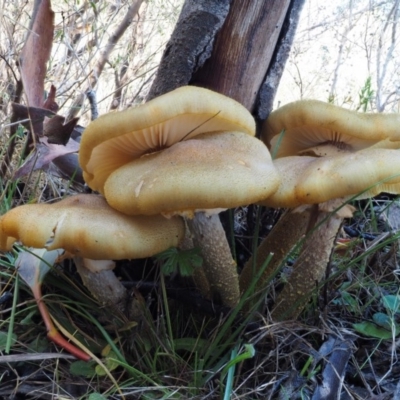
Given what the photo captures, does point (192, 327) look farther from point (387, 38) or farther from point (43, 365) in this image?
point (387, 38)

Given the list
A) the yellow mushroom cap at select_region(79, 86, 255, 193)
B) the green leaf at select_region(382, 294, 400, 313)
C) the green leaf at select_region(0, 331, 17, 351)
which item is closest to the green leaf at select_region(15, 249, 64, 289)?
the green leaf at select_region(0, 331, 17, 351)

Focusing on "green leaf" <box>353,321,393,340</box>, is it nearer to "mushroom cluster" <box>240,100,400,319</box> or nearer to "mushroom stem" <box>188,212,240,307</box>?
"mushroom cluster" <box>240,100,400,319</box>

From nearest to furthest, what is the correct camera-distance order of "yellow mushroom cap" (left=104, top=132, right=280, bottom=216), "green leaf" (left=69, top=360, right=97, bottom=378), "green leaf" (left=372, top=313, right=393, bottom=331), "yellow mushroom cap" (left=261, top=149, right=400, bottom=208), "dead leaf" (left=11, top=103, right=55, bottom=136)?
"yellow mushroom cap" (left=104, top=132, right=280, bottom=216) → "yellow mushroom cap" (left=261, top=149, right=400, bottom=208) → "green leaf" (left=69, top=360, right=97, bottom=378) → "green leaf" (left=372, top=313, right=393, bottom=331) → "dead leaf" (left=11, top=103, right=55, bottom=136)

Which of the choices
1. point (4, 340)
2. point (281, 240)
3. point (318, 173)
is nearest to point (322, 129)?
point (318, 173)

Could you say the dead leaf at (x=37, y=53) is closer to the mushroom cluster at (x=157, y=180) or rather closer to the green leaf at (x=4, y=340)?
the mushroom cluster at (x=157, y=180)

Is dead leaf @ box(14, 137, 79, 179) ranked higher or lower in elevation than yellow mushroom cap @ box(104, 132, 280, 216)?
lower

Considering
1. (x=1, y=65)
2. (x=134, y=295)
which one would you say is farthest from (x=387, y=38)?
(x=134, y=295)

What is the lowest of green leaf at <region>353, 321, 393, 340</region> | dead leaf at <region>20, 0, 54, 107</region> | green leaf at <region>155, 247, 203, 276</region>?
green leaf at <region>353, 321, 393, 340</region>

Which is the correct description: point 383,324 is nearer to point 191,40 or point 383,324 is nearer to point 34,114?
point 191,40
